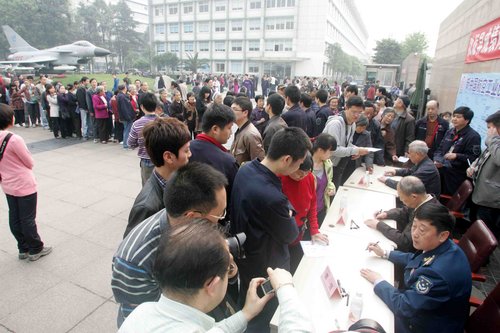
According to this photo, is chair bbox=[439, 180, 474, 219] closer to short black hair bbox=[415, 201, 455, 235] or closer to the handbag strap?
short black hair bbox=[415, 201, 455, 235]

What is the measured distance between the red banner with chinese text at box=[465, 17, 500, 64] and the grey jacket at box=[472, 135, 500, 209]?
2.79 m

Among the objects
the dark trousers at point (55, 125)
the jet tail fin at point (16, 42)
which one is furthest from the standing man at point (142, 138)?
the jet tail fin at point (16, 42)

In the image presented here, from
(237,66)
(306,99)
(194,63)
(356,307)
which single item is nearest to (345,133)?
(306,99)

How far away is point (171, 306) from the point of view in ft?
3.25

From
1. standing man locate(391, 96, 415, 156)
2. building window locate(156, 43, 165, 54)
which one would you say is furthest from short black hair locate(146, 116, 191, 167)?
building window locate(156, 43, 165, 54)

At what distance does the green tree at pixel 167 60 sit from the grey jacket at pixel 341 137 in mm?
47417

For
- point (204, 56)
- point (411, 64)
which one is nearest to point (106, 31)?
point (204, 56)

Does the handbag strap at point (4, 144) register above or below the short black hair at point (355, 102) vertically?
below

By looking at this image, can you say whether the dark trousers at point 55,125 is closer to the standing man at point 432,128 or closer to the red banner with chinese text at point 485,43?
the standing man at point 432,128

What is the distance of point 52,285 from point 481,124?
7.30 metres

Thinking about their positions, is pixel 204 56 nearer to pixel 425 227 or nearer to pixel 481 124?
pixel 481 124

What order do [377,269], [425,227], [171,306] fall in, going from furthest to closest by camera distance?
[377,269] → [425,227] → [171,306]

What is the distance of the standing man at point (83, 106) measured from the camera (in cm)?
870

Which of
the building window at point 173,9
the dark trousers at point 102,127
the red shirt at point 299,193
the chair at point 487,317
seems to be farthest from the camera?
the building window at point 173,9
